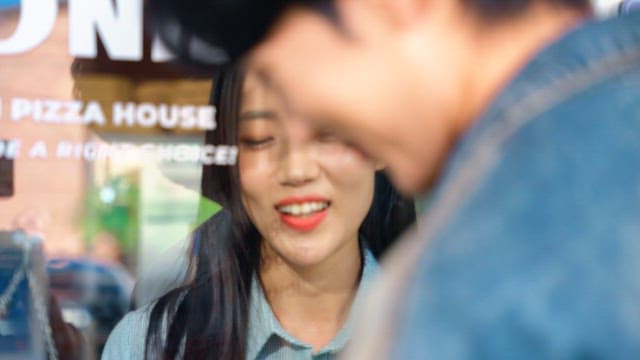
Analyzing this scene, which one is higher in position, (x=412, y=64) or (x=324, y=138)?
(x=412, y=64)

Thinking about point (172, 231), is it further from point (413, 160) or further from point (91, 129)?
point (413, 160)

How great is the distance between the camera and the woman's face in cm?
201

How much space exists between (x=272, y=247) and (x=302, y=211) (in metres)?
0.12

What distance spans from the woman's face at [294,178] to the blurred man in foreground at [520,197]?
116 cm

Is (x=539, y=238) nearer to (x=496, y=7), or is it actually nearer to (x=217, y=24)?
(x=496, y=7)

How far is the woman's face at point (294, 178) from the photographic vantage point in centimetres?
201

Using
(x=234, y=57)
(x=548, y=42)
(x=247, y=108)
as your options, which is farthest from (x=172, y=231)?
(x=548, y=42)

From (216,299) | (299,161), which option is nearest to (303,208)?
(299,161)

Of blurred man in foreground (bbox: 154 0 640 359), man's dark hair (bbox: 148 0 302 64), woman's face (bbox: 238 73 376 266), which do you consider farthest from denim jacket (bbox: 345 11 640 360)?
woman's face (bbox: 238 73 376 266)

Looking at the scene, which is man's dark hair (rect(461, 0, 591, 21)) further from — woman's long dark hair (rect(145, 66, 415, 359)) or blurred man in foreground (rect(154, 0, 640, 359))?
woman's long dark hair (rect(145, 66, 415, 359))

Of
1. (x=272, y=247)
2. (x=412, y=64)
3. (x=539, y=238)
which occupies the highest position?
(x=412, y=64)

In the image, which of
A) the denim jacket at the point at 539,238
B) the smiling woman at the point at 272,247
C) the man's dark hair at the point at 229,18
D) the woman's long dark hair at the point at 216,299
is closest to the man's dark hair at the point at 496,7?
the man's dark hair at the point at 229,18

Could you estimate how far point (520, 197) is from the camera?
0.68 meters

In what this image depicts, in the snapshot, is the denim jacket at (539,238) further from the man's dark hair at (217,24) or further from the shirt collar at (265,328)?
the shirt collar at (265,328)
